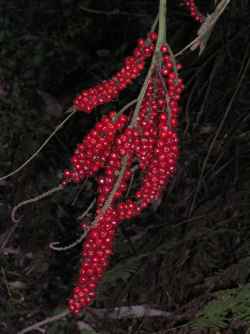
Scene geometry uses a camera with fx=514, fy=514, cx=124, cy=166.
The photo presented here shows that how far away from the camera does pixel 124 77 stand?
98cm

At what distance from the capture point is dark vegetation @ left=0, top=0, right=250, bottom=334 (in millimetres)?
1808

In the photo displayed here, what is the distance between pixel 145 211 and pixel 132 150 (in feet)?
4.09

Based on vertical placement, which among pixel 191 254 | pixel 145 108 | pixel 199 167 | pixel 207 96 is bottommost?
pixel 191 254

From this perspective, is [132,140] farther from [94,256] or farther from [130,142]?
[94,256]

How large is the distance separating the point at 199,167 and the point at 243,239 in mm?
314

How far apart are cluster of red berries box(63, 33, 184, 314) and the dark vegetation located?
67 centimetres

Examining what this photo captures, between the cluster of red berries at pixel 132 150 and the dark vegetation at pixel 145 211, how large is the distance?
671mm

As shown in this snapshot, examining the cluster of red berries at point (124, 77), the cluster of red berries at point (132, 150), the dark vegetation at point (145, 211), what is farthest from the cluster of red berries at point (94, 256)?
the dark vegetation at point (145, 211)

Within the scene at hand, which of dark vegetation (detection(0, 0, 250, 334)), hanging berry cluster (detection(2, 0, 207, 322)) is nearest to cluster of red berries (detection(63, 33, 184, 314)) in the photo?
hanging berry cluster (detection(2, 0, 207, 322))

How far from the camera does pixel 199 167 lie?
193cm

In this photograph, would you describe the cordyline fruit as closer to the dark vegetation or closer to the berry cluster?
the berry cluster

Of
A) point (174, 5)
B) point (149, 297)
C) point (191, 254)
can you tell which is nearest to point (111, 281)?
point (149, 297)

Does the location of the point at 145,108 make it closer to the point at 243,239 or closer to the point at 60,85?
the point at 243,239

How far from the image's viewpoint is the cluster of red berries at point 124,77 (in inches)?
38.1
